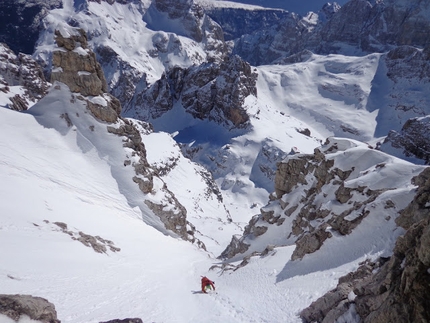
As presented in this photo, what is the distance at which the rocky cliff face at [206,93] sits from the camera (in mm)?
112312

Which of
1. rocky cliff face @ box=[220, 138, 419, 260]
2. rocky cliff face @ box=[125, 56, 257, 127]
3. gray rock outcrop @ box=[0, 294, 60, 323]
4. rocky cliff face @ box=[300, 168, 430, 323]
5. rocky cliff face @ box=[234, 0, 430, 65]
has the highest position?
rocky cliff face @ box=[234, 0, 430, 65]

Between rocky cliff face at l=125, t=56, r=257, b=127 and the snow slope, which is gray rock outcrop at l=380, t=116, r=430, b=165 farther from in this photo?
rocky cliff face at l=125, t=56, r=257, b=127

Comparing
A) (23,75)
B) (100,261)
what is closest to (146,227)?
(100,261)

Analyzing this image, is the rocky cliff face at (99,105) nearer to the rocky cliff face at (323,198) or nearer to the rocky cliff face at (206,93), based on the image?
the rocky cliff face at (323,198)

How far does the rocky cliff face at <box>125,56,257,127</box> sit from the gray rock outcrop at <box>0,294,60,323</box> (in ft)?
337

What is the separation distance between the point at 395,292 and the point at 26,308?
A: 8387mm

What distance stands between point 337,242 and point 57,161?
33594 millimetres

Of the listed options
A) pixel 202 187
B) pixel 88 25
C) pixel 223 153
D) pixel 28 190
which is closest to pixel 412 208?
pixel 28 190

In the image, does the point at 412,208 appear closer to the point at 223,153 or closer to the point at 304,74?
the point at 223,153

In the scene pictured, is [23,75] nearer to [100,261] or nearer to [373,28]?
[100,261]

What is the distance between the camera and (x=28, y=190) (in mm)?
26500

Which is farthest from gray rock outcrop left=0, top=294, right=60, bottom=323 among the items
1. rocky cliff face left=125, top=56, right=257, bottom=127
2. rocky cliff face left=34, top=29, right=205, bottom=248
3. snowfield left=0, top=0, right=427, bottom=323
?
rocky cliff face left=125, top=56, right=257, bottom=127

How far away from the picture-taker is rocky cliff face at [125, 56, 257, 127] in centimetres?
11231

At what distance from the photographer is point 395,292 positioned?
22.2ft
